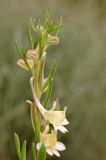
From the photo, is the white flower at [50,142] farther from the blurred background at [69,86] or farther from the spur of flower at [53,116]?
the blurred background at [69,86]

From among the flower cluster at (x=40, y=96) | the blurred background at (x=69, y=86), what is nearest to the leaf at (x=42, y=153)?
the flower cluster at (x=40, y=96)

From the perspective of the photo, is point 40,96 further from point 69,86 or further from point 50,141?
point 69,86

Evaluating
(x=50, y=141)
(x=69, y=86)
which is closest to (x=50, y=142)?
(x=50, y=141)

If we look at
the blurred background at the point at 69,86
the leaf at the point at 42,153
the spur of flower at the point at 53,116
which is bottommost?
the blurred background at the point at 69,86

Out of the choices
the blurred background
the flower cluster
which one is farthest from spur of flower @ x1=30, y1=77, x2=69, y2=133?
the blurred background

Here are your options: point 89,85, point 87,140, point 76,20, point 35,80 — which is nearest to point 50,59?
point 89,85

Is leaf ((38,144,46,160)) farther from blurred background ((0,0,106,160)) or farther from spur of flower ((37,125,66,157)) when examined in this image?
blurred background ((0,0,106,160))

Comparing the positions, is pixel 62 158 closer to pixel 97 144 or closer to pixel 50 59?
pixel 97 144

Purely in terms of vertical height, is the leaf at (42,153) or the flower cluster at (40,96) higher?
the flower cluster at (40,96)

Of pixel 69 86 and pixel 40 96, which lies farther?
pixel 69 86
